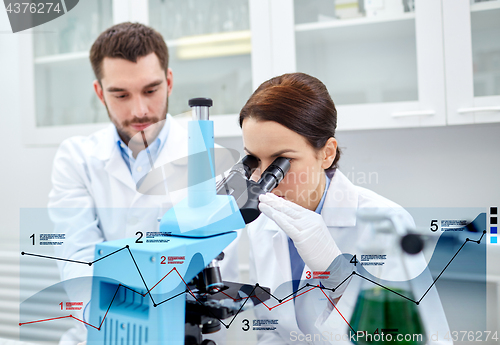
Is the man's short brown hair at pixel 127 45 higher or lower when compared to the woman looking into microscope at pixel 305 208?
higher

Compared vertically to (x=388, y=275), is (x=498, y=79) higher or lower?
higher

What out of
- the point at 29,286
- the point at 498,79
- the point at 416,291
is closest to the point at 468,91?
the point at 498,79

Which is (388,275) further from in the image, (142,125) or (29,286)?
(29,286)

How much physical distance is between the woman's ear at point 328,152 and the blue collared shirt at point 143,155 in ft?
1.63

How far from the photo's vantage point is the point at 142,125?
116 cm

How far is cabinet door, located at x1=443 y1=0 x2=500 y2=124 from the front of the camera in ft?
Answer: 3.41

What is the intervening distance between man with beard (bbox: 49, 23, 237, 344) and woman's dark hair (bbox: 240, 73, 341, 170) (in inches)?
12.4

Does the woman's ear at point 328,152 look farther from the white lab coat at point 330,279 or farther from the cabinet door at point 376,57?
the cabinet door at point 376,57

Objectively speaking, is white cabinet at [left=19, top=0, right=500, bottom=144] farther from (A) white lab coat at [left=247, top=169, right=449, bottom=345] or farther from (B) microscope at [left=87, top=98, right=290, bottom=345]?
(B) microscope at [left=87, top=98, right=290, bottom=345]

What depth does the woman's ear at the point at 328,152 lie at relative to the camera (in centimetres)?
86

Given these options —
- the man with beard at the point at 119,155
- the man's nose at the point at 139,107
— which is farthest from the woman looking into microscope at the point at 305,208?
the man's nose at the point at 139,107

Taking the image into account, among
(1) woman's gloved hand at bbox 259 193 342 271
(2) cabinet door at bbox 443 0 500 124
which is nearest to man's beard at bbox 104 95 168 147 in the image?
(1) woman's gloved hand at bbox 259 193 342 271

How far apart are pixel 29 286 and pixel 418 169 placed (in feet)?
5.42

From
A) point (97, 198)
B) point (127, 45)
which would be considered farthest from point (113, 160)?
point (127, 45)
